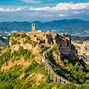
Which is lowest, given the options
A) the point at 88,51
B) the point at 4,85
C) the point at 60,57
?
the point at 88,51

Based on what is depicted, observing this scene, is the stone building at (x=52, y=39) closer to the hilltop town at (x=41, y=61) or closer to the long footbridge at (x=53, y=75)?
the hilltop town at (x=41, y=61)

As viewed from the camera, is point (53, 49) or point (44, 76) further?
point (53, 49)

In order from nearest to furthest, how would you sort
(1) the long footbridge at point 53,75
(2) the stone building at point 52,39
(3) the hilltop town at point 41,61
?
(1) the long footbridge at point 53,75 → (3) the hilltop town at point 41,61 → (2) the stone building at point 52,39

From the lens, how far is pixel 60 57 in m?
86.5

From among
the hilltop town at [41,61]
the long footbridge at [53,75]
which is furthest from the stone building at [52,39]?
the long footbridge at [53,75]

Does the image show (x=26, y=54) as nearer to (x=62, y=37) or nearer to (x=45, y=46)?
(x=45, y=46)

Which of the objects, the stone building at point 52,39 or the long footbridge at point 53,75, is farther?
the stone building at point 52,39

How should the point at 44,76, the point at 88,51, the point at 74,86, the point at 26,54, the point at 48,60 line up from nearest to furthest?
the point at 74,86 → the point at 44,76 → the point at 48,60 → the point at 26,54 → the point at 88,51

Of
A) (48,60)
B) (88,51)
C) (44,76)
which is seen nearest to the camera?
(44,76)

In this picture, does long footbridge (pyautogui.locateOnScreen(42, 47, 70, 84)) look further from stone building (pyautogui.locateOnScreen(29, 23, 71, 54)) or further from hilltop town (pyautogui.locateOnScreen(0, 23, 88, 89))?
stone building (pyautogui.locateOnScreen(29, 23, 71, 54))

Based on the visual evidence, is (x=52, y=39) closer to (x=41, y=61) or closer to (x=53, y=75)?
(x=41, y=61)

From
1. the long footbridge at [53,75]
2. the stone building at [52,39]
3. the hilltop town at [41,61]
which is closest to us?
the long footbridge at [53,75]

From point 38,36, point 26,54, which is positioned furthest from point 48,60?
point 38,36

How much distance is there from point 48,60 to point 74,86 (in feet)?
60.6
